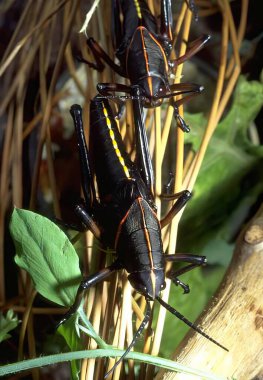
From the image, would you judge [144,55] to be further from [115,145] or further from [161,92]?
[115,145]

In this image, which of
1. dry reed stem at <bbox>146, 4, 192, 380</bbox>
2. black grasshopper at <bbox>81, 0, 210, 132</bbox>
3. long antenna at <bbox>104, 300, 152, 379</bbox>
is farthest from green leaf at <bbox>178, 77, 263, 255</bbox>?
long antenna at <bbox>104, 300, 152, 379</bbox>

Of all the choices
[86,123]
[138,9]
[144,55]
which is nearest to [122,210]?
[86,123]

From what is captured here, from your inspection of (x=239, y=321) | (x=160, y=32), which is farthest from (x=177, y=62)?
(x=239, y=321)

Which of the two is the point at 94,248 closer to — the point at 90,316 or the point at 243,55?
the point at 90,316

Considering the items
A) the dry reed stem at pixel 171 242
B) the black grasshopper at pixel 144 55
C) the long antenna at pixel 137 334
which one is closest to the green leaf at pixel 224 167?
the black grasshopper at pixel 144 55

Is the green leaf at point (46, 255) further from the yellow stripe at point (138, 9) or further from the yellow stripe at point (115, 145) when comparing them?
the yellow stripe at point (138, 9)
